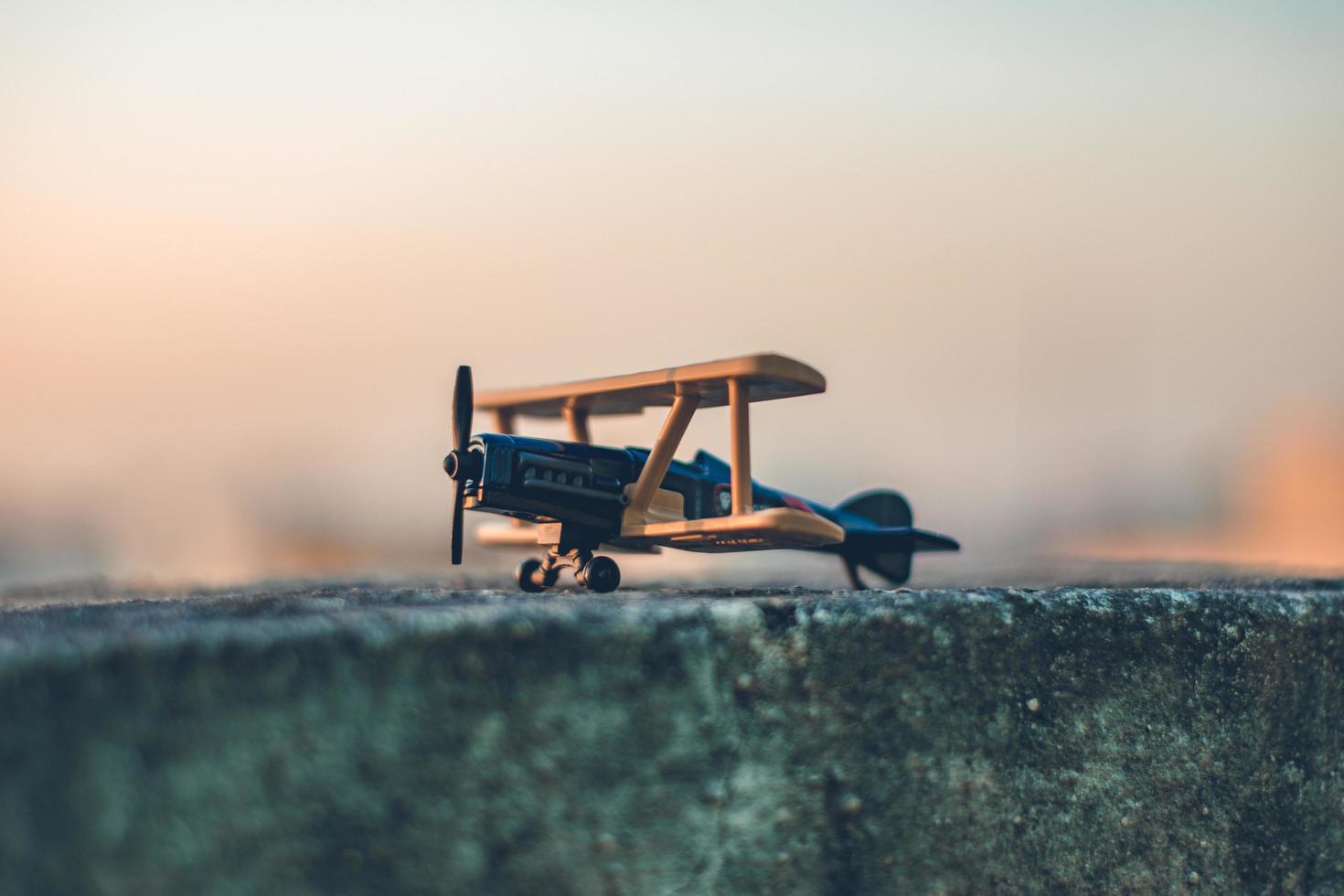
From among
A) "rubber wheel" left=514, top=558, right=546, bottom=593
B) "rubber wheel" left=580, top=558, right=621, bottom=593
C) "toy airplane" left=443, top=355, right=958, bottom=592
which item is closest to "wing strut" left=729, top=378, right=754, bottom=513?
"toy airplane" left=443, top=355, right=958, bottom=592

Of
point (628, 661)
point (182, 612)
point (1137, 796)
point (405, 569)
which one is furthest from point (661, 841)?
point (405, 569)

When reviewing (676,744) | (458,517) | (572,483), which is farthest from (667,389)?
(676,744)

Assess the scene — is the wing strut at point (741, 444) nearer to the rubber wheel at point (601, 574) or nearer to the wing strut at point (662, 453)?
the wing strut at point (662, 453)

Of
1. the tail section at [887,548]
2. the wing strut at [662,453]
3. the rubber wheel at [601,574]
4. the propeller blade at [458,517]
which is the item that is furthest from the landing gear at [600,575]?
the tail section at [887,548]

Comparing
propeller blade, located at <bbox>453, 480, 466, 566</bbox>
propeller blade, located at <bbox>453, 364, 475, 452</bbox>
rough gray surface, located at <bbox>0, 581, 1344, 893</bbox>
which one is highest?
propeller blade, located at <bbox>453, 364, 475, 452</bbox>

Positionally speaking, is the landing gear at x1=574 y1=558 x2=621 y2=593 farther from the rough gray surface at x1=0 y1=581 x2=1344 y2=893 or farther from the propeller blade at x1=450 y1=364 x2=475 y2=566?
the rough gray surface at x1=0 y1=581 x2=1344 y2=893

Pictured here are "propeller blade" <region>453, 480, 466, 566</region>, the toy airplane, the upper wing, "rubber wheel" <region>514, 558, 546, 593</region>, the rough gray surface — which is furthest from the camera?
"rubber wheel" <region>514, 558, 546, 593</region>

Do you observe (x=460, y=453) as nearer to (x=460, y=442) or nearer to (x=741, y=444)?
(x=460, y=442)

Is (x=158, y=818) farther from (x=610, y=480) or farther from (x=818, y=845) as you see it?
(x=610, y=480)
